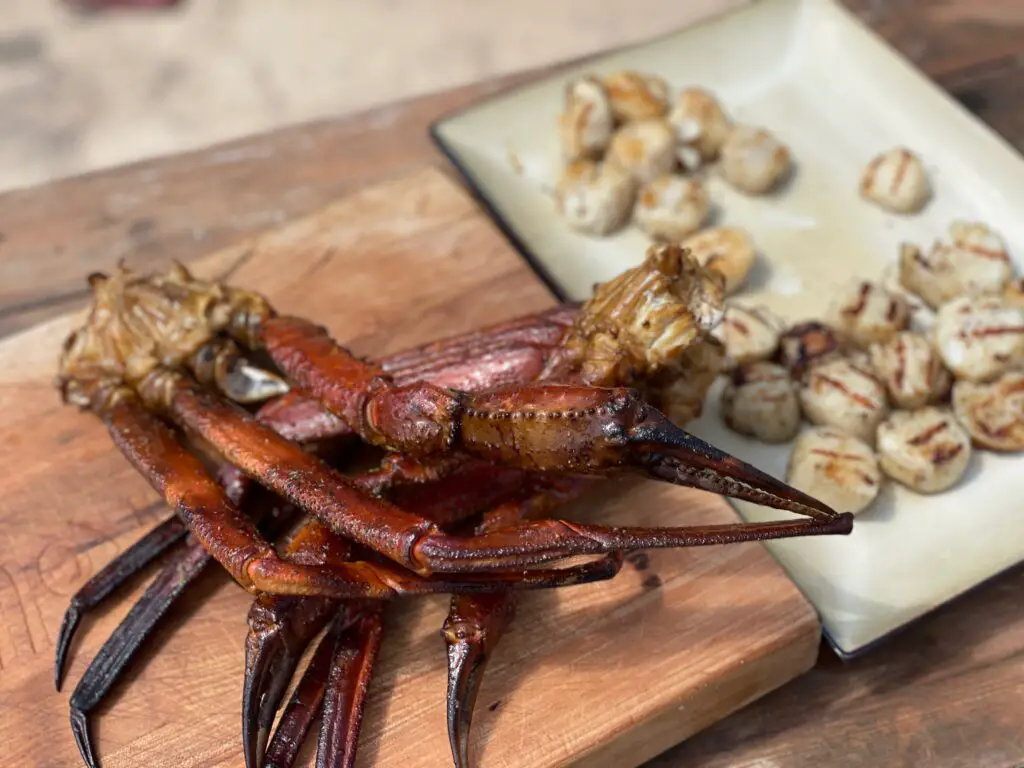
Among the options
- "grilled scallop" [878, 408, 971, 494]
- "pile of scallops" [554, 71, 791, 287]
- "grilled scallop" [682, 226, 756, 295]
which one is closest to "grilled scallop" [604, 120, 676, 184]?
"pile of scallops" [554, 71, 791, 287]

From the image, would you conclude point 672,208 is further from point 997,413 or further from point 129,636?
point 129,636

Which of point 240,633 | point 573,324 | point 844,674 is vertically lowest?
point 844,674

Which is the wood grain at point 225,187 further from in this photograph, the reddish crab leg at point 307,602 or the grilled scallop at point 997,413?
the reddish crab leg at point 307,602

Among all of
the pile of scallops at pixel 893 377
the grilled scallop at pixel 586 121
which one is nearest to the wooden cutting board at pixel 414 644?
the pile of scallops at pixel 893 377

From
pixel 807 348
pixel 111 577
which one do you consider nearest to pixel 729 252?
pixel 807 348

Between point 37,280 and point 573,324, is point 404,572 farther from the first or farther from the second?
point 37,280

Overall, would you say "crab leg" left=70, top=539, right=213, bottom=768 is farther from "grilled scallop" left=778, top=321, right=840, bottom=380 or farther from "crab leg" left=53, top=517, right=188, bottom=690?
"grilled scallop" left=778, top=321, right=840, bottom=380

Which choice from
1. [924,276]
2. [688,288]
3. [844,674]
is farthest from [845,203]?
[844,674]
